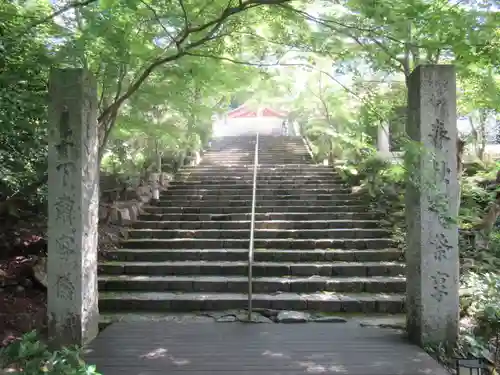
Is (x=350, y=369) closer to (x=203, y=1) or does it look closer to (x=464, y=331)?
(x=464, y=331)

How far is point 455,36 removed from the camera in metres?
4.04

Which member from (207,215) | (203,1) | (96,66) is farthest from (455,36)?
(207,215)

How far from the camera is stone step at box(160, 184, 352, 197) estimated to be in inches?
377

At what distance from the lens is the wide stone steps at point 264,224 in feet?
25.4

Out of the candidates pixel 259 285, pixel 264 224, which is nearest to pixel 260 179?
pixel 264 224

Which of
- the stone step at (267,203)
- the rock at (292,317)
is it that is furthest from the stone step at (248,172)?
the rock at (292,317)

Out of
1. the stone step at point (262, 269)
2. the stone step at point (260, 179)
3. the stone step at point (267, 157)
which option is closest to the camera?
the stone step at point (262, 269)

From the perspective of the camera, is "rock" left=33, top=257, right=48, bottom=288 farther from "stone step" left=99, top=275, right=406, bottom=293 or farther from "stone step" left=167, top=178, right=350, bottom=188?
"stone step" left=167, top=178, right=350, bottom=188

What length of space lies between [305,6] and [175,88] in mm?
2049

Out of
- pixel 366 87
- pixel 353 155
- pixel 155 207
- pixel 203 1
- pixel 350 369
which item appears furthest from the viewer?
pixel 353 155

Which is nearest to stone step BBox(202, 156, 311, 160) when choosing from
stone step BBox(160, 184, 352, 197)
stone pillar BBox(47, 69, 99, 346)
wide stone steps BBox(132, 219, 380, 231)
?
stone step BBox(160, 184, 352, 197)

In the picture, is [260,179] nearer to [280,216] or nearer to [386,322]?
[280,216]

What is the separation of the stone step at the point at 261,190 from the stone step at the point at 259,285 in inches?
149

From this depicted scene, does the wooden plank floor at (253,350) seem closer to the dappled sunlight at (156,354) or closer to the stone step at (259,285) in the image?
the dappled sunlight at (156,354)
